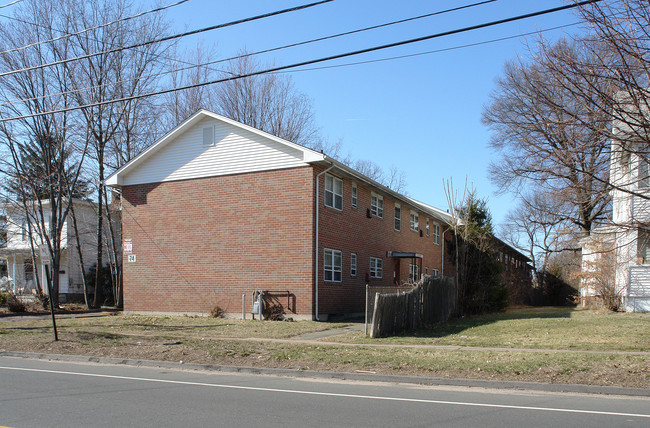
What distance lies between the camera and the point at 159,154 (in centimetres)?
2367

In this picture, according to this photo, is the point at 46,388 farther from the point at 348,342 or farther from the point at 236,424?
the point at 348,342

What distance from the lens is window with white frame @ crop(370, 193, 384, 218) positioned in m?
25.8

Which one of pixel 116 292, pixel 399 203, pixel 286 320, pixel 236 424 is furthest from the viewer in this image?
pixel 116 292

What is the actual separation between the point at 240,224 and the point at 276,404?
46.4 ft

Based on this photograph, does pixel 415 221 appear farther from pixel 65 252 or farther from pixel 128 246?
pixel 65 252

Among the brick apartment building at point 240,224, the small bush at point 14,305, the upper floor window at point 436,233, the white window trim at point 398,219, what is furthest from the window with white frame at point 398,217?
the small bush at point 14,305

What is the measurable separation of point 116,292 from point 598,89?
30.8 m

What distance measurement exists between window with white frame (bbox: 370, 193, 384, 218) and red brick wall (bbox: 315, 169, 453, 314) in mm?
266

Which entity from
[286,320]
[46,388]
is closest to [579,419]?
[46,388]

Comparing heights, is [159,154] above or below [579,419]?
above

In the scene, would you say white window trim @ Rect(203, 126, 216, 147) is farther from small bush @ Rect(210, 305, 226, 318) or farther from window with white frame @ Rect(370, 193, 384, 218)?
window with white frame @ Rect(370, 193, 384, 218)

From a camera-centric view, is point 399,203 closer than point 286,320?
No

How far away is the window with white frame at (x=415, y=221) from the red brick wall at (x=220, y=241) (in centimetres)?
1258

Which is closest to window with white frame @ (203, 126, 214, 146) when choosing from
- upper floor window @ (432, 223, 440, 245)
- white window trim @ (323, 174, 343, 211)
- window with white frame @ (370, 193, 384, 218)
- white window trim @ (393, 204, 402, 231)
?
white window trim @ (323, 174, 343, 211)
